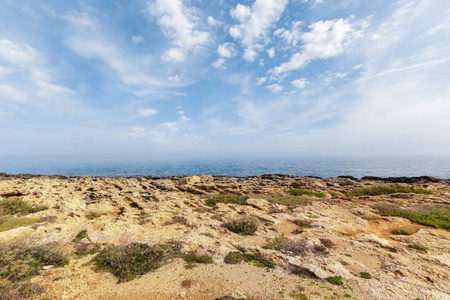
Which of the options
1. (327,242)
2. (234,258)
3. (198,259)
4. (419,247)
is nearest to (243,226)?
(234,258)

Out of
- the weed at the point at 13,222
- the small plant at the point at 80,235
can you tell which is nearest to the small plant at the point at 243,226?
the small plant at the point at 80,235

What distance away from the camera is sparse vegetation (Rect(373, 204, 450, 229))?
42.5ft

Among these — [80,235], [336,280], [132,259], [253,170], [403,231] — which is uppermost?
[80,235]

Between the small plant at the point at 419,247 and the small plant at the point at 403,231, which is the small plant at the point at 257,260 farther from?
the small plant at the point at 403,231

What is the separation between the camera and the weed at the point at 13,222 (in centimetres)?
1170

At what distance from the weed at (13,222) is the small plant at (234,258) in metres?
14.7

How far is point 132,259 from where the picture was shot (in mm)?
8406

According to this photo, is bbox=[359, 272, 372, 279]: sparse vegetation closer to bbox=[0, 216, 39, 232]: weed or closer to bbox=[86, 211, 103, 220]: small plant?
bbox=[86, 211, 103, 220]: small plant

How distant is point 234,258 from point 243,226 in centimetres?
413

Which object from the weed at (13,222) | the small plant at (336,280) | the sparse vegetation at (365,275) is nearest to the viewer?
the small plant at (336,280)

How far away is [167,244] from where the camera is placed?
9938 millimetres

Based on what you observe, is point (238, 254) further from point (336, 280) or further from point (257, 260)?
point (336, 280)

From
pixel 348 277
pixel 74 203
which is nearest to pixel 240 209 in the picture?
pixel 348 277

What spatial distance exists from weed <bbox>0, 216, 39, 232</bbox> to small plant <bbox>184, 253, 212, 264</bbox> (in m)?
12.7
